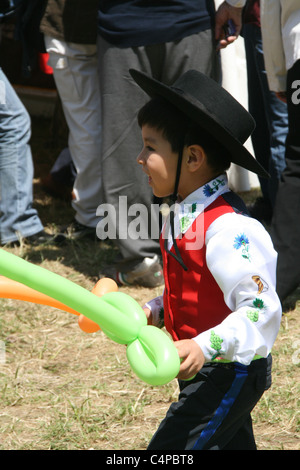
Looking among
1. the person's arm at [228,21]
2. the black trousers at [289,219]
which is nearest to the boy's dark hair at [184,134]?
the black trousers at [289,219]

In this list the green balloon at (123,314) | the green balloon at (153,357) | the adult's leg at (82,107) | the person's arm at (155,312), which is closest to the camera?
the green balloon at (153,357)

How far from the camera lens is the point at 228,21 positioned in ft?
11.3

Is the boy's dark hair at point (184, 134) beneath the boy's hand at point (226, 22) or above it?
above

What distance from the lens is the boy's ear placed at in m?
2.00

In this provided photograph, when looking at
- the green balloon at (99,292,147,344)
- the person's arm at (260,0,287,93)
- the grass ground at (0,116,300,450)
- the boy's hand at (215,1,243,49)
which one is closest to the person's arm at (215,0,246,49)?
the boy's hand at (215,1,243,49)

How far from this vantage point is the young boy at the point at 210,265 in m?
1.76

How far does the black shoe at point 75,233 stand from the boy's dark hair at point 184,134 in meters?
2.54

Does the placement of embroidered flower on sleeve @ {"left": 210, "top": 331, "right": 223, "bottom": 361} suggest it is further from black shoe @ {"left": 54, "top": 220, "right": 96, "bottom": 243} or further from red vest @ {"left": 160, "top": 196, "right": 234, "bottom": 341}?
black shoe @ {"left": 54, "top": 220, "right": 96, "bottom": 243}

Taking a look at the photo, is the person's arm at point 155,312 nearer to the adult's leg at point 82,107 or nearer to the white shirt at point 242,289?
the white shirt at point 242,289

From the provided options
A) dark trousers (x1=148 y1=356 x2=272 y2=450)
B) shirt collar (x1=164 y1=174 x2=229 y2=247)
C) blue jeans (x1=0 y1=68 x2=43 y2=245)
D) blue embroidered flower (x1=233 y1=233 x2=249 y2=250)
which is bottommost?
blue jeans (x1=0 y1=68 x2=43 y2=245)

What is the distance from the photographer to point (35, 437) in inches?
102

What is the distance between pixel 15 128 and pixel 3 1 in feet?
2.36

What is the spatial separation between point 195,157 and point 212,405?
2.20 feet

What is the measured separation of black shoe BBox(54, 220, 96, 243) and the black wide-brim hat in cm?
256
